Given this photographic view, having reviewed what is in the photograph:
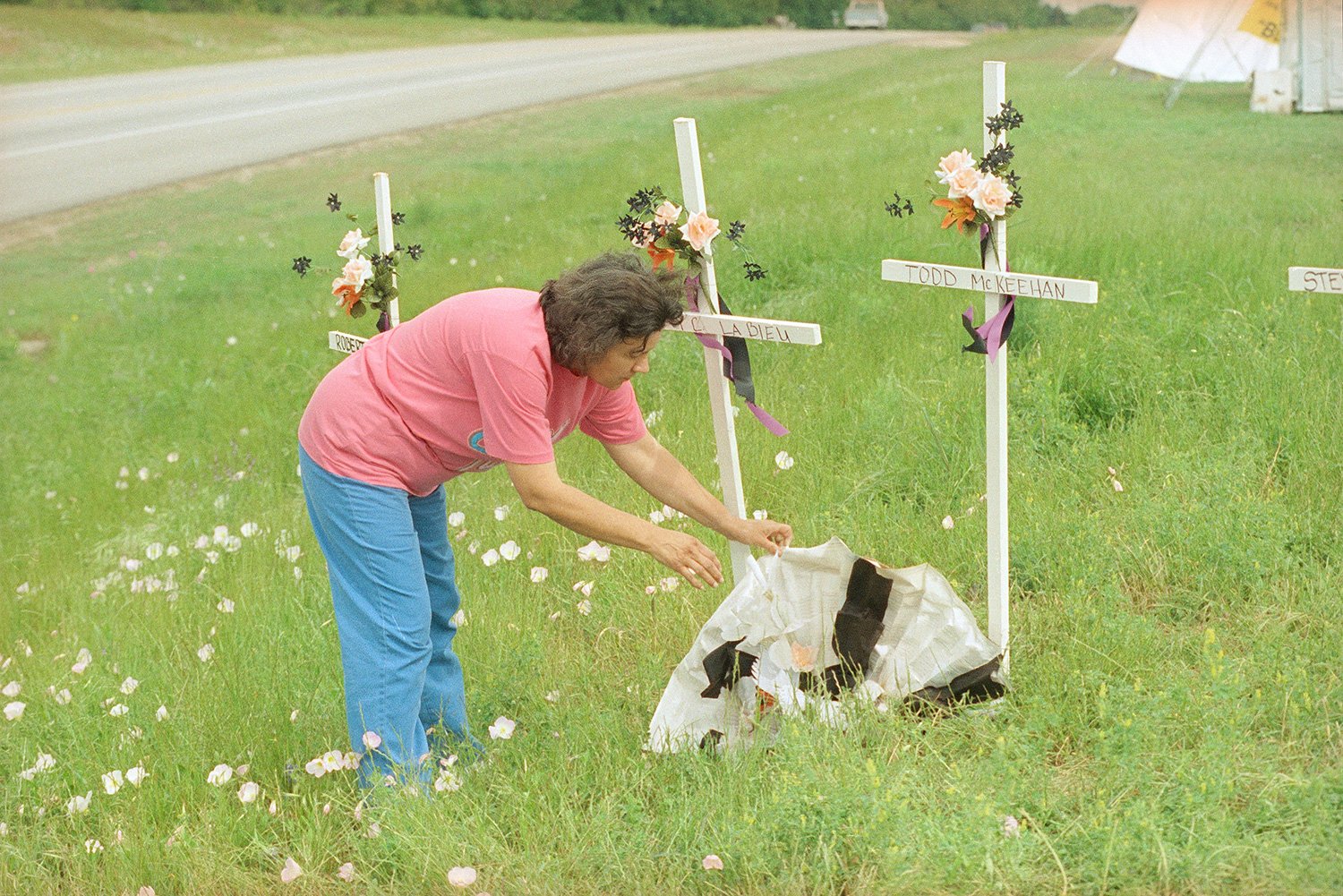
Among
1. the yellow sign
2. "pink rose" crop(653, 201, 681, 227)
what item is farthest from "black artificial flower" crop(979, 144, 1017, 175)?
the yellow sign

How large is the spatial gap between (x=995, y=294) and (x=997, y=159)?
→ 0.32 meters

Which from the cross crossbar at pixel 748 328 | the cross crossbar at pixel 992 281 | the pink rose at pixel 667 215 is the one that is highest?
the pink rose at pixel 667 215

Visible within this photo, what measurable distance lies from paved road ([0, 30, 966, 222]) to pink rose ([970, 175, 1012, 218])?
12283 millimetres

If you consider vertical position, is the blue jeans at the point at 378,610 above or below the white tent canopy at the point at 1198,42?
above

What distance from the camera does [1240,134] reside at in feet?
37.5

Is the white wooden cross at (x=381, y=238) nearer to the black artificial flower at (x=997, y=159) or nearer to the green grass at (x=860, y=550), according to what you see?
the green grass at (x=860, y=550)

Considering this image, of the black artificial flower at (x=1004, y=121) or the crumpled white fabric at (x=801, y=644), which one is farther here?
the crumpled white fabric at (x=801, y=644)

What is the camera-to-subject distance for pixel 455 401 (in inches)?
131

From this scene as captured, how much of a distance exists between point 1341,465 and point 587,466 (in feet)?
9.21

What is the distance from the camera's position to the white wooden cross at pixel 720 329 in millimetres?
3418

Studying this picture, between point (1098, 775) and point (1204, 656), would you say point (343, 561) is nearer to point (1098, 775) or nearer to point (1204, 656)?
point (1098, 775)

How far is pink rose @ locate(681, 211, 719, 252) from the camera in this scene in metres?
3.48

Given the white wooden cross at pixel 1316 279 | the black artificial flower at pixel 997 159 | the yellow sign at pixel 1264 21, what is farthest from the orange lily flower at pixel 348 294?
the yellow sign at pixel 1264 21

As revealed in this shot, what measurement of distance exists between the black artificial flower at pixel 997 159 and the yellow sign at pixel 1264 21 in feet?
50.3
